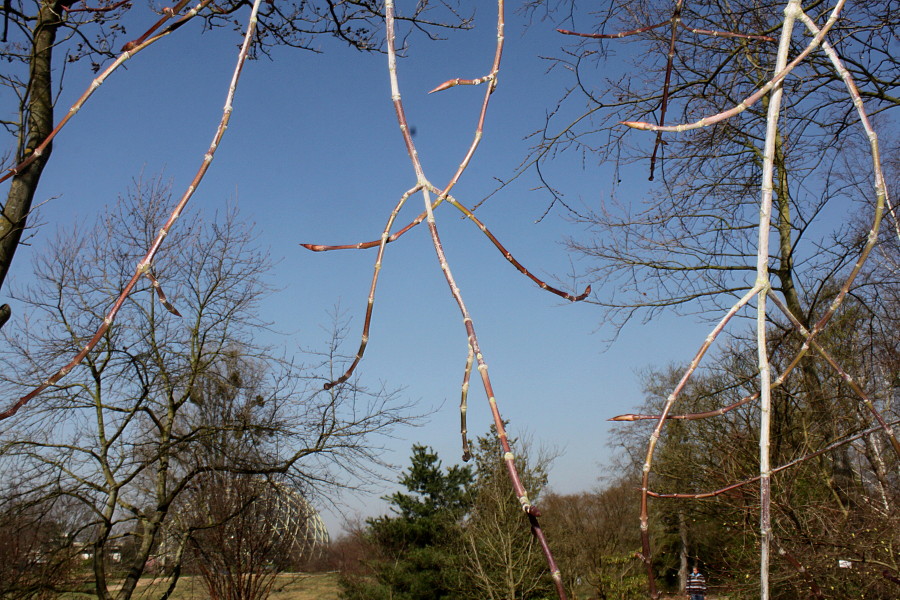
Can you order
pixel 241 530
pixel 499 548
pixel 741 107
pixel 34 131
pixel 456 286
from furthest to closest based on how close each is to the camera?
pixel 499 548 < pixel 241 530 < pixel 34 131 < pixel 741 107 < pixel 456 286

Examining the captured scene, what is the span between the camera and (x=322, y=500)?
34.8 ft

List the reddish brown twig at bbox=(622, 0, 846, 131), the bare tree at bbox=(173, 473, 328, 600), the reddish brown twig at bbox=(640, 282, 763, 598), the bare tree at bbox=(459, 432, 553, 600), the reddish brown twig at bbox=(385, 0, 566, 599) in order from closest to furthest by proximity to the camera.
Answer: the reddish brown twig at bbox=(385, 0, 566, 599) < the reddish brown twig at bbox=(640, 282, 763, 598) < the reddish brown twig at bbox=(622, 0, 846, 131) < the bare tree at bbox=(173, 473, 328, 600) < the bare tree at bbox=(459, 432, 553, 600)

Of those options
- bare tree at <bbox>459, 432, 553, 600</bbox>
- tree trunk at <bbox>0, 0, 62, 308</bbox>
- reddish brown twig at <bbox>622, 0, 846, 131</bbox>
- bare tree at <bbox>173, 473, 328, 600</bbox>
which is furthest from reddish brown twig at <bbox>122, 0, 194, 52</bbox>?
bare tree at <bbox>459, 432, 553, 600</bbox>

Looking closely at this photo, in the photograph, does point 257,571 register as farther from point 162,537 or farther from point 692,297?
point 692,297

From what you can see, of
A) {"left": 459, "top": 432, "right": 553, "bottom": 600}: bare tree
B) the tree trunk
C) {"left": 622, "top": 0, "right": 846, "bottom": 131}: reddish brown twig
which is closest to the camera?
{"left": 622, "top": 0, "right": 846, "bottom": 131}: reddish brown twig

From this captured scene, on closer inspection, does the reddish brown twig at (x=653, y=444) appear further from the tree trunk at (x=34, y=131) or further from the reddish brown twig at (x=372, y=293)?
the tree trunk at (x=34, y=131)

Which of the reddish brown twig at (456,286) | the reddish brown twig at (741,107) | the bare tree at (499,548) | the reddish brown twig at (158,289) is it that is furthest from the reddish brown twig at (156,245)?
the bare tree at (499,548)

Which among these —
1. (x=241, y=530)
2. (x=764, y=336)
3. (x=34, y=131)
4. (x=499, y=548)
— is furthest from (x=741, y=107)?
(x=499, y=548)

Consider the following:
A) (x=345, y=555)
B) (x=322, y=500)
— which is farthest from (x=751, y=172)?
(x=345, y=555)

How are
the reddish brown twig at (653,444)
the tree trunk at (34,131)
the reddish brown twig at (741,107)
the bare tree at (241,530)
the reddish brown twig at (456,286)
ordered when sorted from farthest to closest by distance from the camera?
the bare tree at (241,530), the tree trunk at (34,131), the reddish brown twig at (741,107), the reddish brown twig at (653,444), the reddish brown twig at (456,286)

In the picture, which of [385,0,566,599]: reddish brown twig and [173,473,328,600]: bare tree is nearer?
[385,0,566,599]: reddish brown twig

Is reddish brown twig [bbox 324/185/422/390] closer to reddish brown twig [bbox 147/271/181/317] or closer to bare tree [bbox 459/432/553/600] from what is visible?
reddish brown twig [bbox 147/271/181/317]

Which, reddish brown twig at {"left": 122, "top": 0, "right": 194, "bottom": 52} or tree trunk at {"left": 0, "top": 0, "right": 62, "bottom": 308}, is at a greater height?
tree trunk at {"left": 0, "top": 0, "right": 62, "bottom": 308}

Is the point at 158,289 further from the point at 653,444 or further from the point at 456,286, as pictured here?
the point at 653,444
